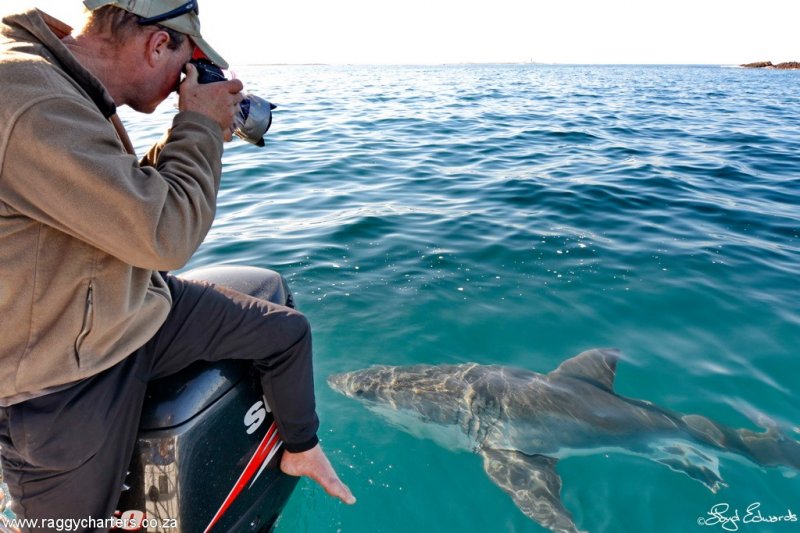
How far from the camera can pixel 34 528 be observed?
198 centimetres

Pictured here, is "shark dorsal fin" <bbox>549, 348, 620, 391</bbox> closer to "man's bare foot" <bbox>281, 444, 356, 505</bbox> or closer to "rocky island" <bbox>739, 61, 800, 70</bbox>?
"man's bare foot" <bbox>281, 444, 356, 505</bbox>

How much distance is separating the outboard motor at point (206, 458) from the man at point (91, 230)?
0.11 meters

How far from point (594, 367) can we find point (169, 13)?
428 cm

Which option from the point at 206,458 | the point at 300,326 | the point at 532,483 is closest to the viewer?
the point at 206,458

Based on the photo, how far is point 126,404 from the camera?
7.13 ft

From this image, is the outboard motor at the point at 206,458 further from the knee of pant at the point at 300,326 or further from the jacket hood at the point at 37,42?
the jacket hood at the point at 37,42

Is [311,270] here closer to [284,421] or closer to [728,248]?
[284,421]

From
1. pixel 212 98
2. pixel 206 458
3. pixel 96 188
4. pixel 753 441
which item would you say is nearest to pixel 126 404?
pixel 206 458

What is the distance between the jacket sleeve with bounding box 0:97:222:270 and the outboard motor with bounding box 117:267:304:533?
2.63 ft

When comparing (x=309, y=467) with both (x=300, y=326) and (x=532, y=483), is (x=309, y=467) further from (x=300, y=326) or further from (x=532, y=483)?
(x=532, y=483)

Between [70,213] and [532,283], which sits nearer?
[70,213]

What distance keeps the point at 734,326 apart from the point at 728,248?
6.67 feet
